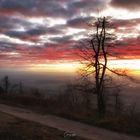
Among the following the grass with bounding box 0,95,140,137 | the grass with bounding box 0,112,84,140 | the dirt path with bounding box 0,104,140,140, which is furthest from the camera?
the grass with bounding box 0,95,140,137

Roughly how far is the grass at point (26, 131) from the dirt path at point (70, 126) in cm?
97

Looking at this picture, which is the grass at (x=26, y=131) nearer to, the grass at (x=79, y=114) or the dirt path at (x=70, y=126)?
the dirt path at (x=70, y=126)

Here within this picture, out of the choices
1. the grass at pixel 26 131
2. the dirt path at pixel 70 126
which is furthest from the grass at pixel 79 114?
the grass at pixel 26 131

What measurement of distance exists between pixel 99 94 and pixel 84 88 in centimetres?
321

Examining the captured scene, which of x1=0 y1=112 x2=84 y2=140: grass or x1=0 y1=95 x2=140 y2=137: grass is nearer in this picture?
x1=0 y1=112 x2=84 y2=140: grass

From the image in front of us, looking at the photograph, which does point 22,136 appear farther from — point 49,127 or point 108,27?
point 108,27

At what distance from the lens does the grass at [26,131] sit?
649 inches

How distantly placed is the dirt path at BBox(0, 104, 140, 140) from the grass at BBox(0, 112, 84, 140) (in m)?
0.97

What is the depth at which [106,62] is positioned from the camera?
2631cm

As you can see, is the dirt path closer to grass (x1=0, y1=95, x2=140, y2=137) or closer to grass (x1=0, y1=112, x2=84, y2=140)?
grass (x1=0, y1=95, x2=140, y2=137)

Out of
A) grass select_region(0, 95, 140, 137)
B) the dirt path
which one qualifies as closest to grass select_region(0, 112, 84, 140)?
the dirt path

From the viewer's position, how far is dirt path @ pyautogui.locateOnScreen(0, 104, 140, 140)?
1728 cm

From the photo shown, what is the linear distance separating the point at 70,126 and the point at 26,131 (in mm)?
3060

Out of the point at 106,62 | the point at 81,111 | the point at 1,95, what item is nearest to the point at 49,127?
the point at 81,111
